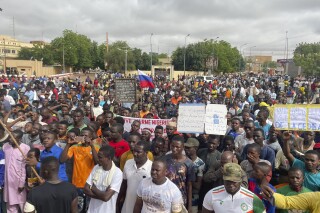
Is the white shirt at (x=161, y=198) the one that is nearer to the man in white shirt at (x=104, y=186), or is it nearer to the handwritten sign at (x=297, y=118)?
the man in white shirt at (x=104, y=186)

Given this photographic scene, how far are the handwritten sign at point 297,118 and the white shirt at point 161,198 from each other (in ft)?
8.09

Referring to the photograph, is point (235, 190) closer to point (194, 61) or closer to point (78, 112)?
point (78, 112)

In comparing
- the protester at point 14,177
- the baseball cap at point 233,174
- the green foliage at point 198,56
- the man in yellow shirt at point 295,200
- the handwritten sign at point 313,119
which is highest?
the green foliage at point 198,56

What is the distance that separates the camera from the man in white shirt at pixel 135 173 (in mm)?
4367

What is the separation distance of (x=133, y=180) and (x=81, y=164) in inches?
36.9

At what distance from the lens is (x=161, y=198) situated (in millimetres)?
3715

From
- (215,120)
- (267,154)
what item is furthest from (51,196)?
(215,120)

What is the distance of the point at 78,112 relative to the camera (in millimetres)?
6797

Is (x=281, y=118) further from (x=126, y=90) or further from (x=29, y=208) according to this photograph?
(x=126, y=90)

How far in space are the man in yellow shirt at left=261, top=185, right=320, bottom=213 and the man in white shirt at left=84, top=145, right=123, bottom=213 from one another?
177 cm

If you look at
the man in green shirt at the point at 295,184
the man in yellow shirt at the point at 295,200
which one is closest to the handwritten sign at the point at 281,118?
the man in green shirt at the point at 295,184

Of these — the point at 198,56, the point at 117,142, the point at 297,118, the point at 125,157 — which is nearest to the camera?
the point at 125,157

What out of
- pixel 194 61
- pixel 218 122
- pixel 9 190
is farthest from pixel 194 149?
pixel 194 61

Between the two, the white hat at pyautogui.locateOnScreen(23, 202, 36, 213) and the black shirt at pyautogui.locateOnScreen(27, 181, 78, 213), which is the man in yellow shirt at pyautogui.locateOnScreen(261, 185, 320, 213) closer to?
the black shirt at pyautogui.locateOnScreen(27, 181, 78, 213)
